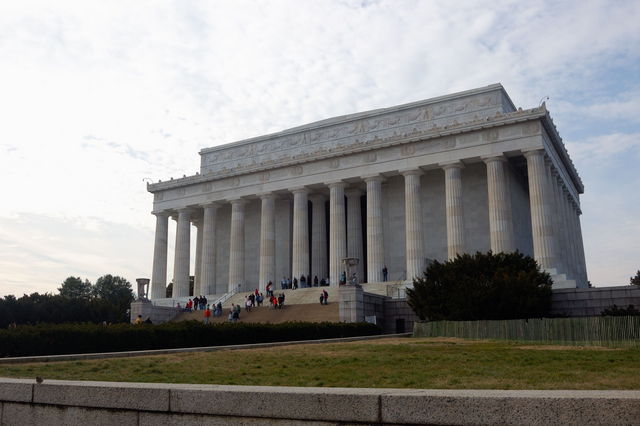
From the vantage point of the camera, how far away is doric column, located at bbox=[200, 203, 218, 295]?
65.4 metres

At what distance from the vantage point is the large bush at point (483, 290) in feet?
106

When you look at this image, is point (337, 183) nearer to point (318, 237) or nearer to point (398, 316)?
point (318, 237)

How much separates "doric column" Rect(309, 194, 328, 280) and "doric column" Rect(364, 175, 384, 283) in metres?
7.81

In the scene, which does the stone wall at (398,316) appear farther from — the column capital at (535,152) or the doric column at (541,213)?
the column capital at (535,152)

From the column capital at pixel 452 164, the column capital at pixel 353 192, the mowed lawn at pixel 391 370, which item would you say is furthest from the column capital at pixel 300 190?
the mowed lawn at pixel 391 370

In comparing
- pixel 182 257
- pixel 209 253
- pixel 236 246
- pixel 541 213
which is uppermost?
pixel 541 213

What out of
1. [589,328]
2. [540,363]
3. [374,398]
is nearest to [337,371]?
[540,363]

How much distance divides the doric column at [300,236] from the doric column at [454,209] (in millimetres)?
14349

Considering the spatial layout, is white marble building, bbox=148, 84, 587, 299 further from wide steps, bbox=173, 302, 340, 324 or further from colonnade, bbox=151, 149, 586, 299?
wide steps, bbox=173, 302, 340, 324

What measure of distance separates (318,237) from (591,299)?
3031 cm

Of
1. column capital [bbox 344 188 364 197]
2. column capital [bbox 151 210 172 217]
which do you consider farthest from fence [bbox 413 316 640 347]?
column capital [bbox 151 210 172 217]

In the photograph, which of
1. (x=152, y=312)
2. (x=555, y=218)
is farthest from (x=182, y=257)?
(x=555, y=218)

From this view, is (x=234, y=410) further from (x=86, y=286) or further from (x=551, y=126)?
(x=86, y=286)

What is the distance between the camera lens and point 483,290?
32.6 m
